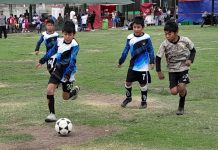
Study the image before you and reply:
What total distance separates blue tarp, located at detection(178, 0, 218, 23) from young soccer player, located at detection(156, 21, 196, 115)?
3963 cm

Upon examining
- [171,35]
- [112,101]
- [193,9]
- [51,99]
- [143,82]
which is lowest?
[112,101]

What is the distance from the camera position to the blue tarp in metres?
48.0

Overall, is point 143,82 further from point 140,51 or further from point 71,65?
point 71,65

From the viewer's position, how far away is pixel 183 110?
9281 mm

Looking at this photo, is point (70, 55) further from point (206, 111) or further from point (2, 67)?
point (2, 67)

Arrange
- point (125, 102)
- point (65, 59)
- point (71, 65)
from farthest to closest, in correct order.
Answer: point (125, 102) < point (65, 59) < point (71, 65)

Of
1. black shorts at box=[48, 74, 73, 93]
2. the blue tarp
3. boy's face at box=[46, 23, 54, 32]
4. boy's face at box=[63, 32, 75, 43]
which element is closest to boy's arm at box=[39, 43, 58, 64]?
boy's face at box=[63, 32, 75, 43]

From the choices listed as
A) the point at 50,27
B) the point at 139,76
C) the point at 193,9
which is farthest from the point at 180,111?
the point at 193,9

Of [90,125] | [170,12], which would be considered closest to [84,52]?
[90,125]

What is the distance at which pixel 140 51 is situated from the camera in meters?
9.66

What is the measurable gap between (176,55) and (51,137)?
2769 mm

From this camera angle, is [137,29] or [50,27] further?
[50,27]

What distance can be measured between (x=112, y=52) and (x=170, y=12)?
112ft

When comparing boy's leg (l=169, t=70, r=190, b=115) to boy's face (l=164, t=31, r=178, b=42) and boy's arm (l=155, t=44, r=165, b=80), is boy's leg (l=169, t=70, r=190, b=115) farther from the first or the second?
boy's face (l=164, t=31, r=178, b=42)
